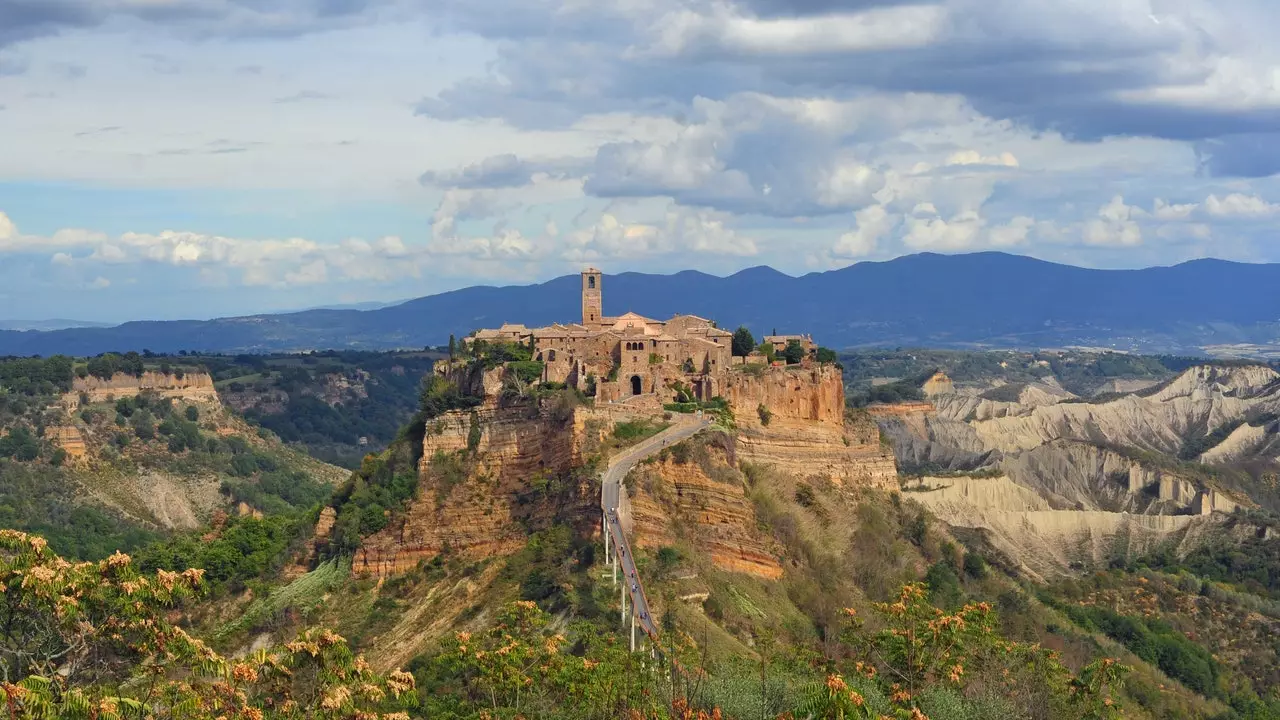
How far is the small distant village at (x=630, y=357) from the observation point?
7206 cm

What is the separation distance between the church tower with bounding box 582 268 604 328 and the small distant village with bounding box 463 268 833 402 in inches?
129

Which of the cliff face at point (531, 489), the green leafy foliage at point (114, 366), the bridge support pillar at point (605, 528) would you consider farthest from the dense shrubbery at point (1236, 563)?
the green leafy foliage at point (114, 366)

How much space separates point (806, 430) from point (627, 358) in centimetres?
918

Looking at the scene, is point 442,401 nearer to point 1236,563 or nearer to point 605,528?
point 605,528

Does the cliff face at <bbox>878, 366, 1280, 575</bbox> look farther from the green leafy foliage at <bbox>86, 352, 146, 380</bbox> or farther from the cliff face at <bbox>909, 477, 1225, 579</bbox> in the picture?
the green leafy foliage at <bbox>86, 352, 146, 380</bbox>

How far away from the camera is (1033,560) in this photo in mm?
104188

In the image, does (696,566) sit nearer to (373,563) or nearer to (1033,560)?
(373,563)

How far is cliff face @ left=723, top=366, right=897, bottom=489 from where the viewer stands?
241 feet

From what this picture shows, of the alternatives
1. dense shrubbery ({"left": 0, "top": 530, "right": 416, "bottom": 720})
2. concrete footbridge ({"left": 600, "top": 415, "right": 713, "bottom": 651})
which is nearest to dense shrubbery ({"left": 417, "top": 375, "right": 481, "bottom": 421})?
concrete footbridge ({"left": 600, "top": 415, "right": 713, "bottom": 651})

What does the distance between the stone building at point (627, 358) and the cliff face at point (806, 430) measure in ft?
5.86

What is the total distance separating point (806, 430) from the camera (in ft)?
252

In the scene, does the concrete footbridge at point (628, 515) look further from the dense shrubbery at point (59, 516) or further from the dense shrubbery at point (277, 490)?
the dense shrubbery at point (277, 490)

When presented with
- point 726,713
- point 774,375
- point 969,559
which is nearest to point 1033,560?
point 969,559

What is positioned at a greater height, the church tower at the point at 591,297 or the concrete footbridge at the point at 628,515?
the church tower at the point at 591,297
